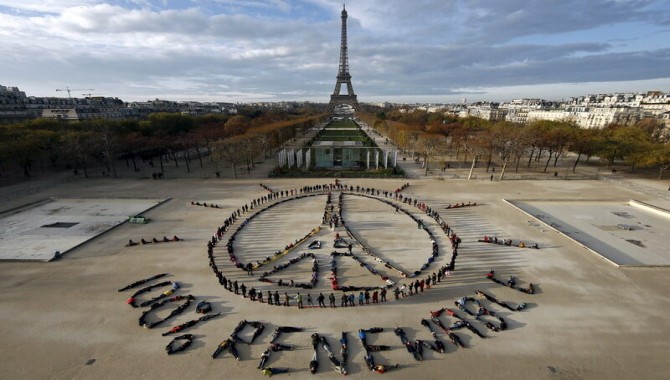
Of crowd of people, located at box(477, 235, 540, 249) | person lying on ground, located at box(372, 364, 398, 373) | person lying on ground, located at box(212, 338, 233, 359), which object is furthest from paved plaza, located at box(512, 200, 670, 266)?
person lying on ground, located at box(212, 338, 233, 359)

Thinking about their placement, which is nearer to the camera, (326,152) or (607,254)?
(607,254)

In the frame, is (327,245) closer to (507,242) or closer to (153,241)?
(153,241)

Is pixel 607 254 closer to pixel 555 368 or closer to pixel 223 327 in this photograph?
pixel 555 368

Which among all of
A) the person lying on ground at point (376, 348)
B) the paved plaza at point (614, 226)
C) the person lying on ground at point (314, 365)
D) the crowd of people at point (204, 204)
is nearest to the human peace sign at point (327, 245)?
the person lying on ground at point (376, 348)

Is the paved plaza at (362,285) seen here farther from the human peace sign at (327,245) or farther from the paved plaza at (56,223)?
the paved plaza at (56,223)


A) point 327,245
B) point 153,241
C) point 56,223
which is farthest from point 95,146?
point 327,245

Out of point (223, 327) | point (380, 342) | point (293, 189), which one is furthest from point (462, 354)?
point (293, 189)

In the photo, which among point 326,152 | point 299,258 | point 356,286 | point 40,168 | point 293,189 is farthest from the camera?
point 326,152

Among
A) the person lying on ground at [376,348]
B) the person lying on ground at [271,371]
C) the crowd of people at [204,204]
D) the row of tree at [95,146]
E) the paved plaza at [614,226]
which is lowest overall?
the person lying on ground at [271,371]

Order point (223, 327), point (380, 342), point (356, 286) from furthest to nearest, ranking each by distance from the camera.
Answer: point (356, 286) < point (223, 327) < point (380, 342)
